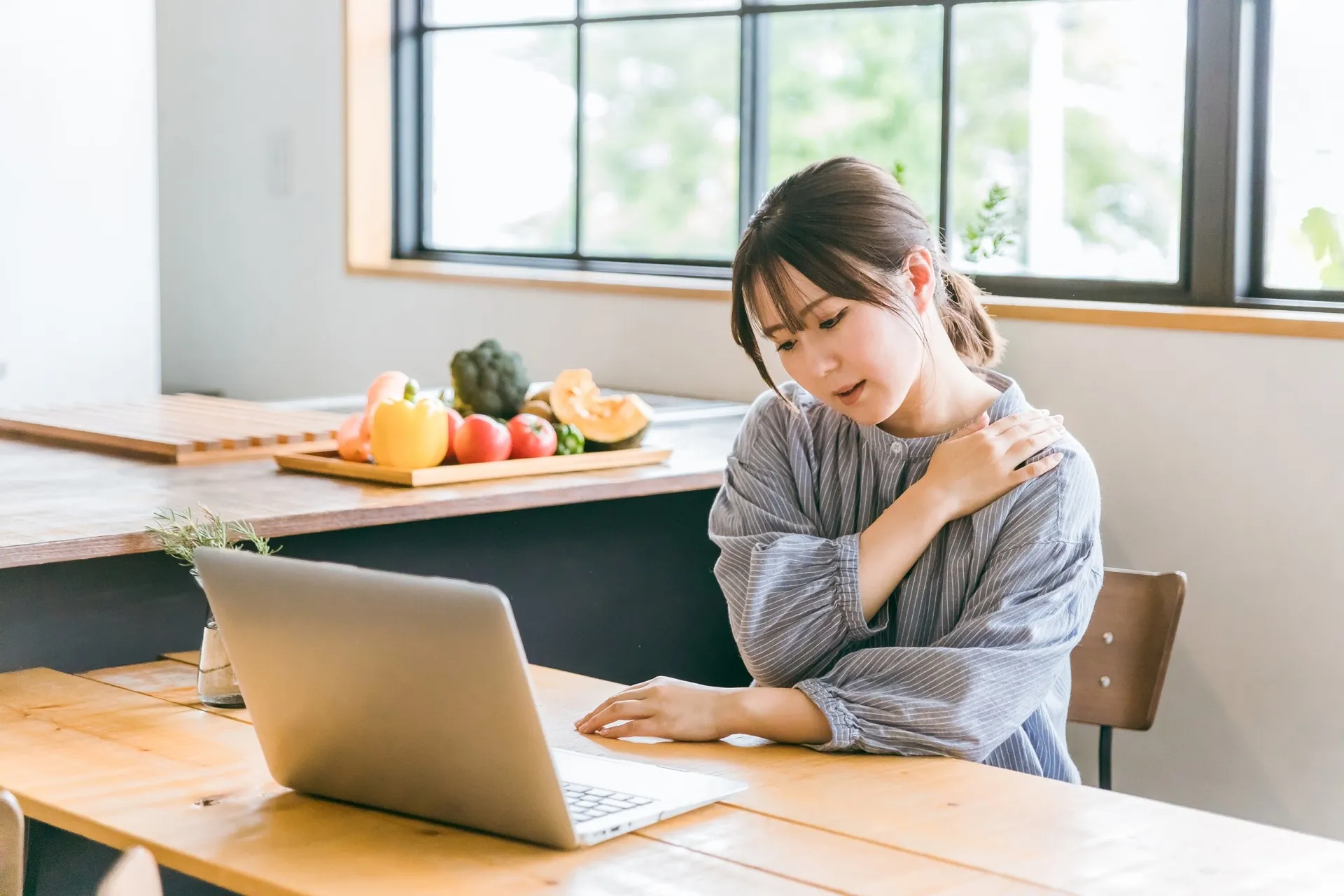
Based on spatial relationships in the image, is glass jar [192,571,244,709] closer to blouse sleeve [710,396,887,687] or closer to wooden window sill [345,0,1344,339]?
blouse sleeve [710,396,887,687]

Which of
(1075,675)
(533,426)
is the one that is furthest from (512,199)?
(1075,675)

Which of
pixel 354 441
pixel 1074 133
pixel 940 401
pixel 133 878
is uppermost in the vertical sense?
pixel 1074 133

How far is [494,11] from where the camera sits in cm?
404

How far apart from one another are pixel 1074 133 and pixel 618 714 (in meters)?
1.91

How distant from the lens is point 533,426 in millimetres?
2410

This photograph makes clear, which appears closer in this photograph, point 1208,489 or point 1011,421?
point 1011,421

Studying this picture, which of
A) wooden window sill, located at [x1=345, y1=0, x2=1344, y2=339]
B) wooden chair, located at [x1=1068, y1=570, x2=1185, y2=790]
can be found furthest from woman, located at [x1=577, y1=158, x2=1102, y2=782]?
wooden window sill, located at [x1=345, y1=0, x2=1344, y2=339]

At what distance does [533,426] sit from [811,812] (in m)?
1.23

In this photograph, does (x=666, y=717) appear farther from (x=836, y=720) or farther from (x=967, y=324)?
(x=967, y=324)

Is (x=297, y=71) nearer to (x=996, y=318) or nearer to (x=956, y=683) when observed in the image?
(x=996, y=318)

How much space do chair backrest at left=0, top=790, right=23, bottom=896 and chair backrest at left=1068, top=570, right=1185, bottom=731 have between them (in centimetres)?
132

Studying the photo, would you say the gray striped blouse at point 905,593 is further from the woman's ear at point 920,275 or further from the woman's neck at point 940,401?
the woman's ear at point 920,275

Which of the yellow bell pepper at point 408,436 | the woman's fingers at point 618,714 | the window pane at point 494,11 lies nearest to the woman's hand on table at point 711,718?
the woman's fingers at point 618,714

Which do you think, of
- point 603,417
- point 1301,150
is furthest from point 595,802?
point 1301,150
